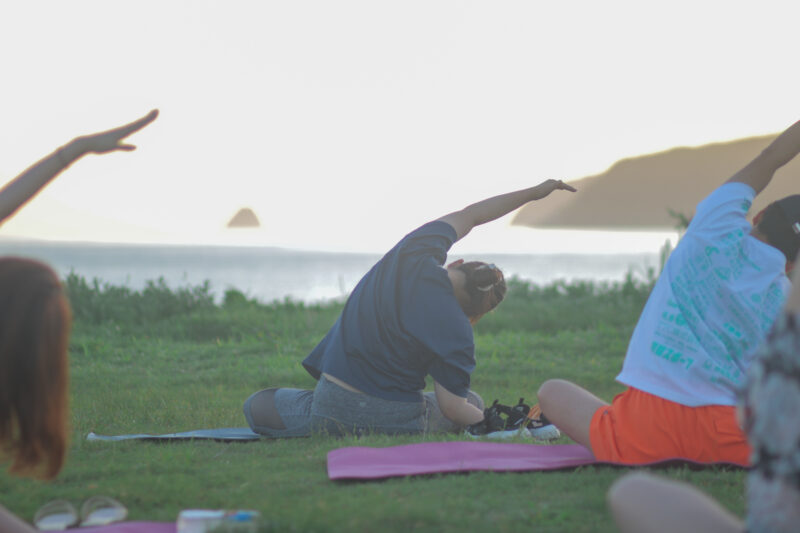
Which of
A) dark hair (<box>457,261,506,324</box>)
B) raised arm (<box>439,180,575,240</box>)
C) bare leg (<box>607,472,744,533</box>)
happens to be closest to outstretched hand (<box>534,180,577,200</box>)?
raised arm (<box>439,180,575,240</box>)

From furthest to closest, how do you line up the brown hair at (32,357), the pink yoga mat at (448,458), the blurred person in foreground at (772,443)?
the pink yoga mat at (448,458)
the brown hair at (32,357)
the blurred person in foreground at (772,443)

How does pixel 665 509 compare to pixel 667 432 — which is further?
pixel 667 432

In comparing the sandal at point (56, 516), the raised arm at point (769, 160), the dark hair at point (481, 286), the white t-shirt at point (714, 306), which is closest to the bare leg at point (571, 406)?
the white t-shirt at point (714, 306)

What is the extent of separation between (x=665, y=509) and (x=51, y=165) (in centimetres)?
215

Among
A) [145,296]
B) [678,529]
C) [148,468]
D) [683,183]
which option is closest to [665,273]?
[678,529]

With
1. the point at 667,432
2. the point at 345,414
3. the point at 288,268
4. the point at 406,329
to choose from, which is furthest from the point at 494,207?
the point at 288,268

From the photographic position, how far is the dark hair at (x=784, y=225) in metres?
3.42

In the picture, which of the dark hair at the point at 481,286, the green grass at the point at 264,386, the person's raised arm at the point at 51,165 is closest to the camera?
the person's raised arm at the point at 51,165

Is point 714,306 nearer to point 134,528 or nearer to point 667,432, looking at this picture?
point 667,432

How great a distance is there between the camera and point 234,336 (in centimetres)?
962

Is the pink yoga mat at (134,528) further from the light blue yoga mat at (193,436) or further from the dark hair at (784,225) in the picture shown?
the dark hair at (784,225)

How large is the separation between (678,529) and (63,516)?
216cm

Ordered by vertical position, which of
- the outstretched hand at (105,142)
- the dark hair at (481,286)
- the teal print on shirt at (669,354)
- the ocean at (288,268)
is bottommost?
the ocean at (288,268)

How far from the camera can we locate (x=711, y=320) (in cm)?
338
